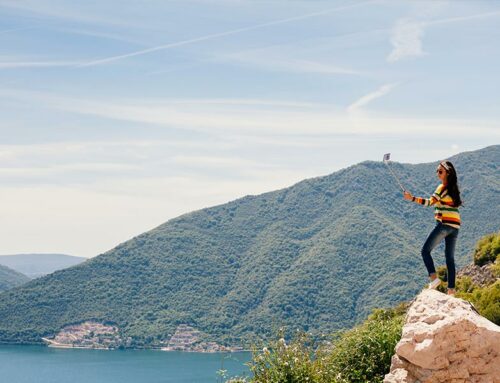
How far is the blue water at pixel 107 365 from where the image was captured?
10581 centimetres

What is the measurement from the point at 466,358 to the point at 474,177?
17991 centimetres

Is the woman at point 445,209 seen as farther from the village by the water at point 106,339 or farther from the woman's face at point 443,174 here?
the village by the water at point 106,339

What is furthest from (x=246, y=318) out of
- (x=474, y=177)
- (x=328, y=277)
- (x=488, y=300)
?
(x=488, y=300)

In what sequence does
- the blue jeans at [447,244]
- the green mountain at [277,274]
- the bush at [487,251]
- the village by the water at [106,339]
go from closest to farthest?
the blue jeans at [447,244]
the bush at [487,251]
the village by the water at [106,339]
the green mountain at [277,274]

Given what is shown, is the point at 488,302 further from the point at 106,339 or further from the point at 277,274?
the point at 277,274

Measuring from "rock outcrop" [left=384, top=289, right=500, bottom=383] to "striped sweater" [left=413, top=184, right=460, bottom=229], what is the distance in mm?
1610

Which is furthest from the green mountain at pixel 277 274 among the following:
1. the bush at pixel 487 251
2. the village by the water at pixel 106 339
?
the bush at pixel 487 251

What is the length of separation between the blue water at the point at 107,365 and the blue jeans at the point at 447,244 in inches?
3321

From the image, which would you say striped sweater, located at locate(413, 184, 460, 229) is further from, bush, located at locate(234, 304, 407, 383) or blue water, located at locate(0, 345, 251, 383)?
blue water, located at locate(0, 345, 251, 383)

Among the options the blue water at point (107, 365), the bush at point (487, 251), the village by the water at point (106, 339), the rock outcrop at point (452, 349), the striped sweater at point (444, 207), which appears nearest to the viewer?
the rock outcrop at point (452, 349)

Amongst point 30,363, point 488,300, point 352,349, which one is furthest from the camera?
point 30,363

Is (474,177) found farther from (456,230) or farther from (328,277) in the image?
(456,230)

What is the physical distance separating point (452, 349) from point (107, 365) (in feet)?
398

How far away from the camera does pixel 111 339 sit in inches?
6230
